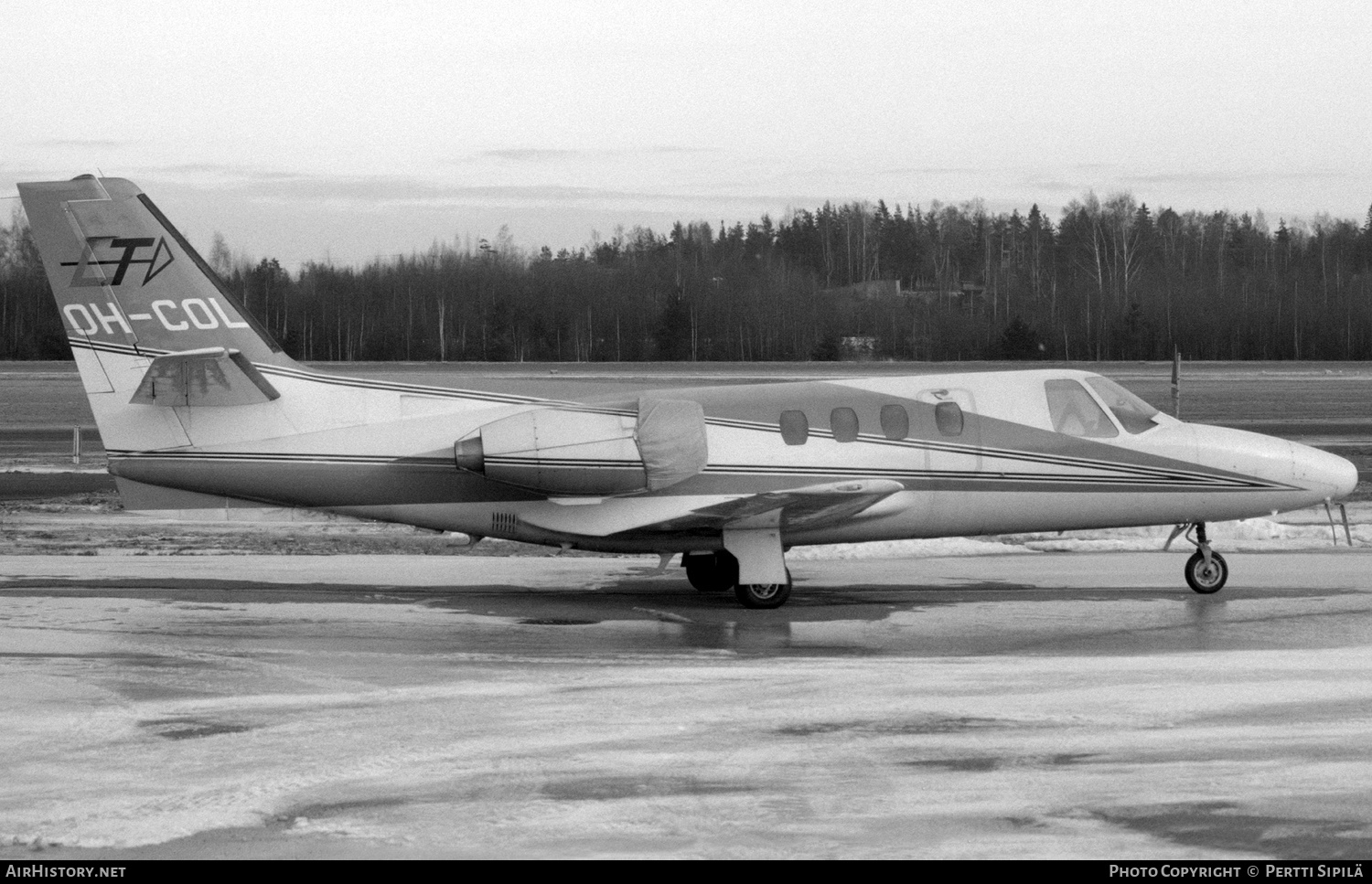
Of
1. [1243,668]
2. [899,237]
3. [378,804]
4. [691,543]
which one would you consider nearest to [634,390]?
[691,543]

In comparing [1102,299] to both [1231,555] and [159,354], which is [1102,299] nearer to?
[1231,555]

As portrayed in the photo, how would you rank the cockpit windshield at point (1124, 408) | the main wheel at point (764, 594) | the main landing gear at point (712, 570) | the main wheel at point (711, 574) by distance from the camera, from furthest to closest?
the main wheel at point (711, 574), the main landing gear at point (712, 570), the cockpit windshield at point (1124, 408), the main wheel at point (764, 594)

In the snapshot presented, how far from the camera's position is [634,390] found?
54.7ft

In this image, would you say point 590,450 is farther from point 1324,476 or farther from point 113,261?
point 1324,476

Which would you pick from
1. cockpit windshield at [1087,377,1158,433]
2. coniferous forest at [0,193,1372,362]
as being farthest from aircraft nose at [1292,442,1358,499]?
coniferous forest at [0,193,1372,362]

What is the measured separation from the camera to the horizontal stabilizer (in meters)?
14.8

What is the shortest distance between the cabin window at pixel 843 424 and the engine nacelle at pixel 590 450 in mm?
1439

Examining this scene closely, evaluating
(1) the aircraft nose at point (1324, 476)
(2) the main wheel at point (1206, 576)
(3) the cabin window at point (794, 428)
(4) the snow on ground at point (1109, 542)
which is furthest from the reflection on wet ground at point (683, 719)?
(4) the snow on ground at point (1109, 542)

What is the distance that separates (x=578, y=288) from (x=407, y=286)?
11.7 metres

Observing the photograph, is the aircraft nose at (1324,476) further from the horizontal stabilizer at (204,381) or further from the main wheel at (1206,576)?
the horizontal stabilizer at (204,381)

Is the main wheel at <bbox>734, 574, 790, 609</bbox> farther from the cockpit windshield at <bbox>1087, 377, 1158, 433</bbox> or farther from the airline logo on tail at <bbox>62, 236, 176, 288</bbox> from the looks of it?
the airline logo on tail at <bbox>62, 236, 176, 288</bbox>

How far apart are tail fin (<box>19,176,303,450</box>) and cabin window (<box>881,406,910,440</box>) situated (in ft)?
22.3

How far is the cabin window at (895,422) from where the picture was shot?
1577cm

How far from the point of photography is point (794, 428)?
15703 millimetres
